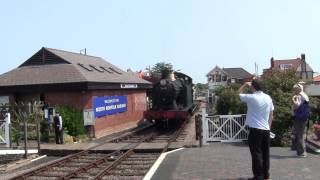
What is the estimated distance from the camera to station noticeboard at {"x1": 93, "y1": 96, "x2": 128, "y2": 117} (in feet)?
88.2

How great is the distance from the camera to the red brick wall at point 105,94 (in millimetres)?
25869

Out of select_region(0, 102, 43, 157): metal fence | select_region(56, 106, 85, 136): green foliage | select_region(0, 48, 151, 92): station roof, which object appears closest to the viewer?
select_region(0, 102, 43, 157): metal fence

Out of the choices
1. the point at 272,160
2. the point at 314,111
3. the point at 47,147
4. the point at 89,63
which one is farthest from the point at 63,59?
the point at 272,160

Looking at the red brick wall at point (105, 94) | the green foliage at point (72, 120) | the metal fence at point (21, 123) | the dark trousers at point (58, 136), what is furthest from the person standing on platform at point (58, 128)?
the red brick wall at point (105, 94)

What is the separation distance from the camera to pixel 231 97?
31.1 meters

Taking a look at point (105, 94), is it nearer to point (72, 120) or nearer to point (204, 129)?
point (72, 120)

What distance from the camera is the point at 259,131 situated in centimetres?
999

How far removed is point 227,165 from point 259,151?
2941 millimetres

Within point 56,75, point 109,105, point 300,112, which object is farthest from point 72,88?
point 300,112

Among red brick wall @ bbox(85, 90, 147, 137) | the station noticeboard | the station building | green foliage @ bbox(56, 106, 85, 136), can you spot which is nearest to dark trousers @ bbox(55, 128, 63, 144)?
green foliage @ bbox(56, 106, 85, 136)

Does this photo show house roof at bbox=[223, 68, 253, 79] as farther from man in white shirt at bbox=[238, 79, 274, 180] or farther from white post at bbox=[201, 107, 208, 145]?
man in white shirt at bbox=[238, 79, 274, 180]

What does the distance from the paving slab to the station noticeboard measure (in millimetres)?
11098

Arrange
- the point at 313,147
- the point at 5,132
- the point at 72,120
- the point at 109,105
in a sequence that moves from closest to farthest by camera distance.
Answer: the point at 313,147
the point at 5,132
the point at 72,120
the point at 109,105

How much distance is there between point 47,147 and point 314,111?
9.84 metres
